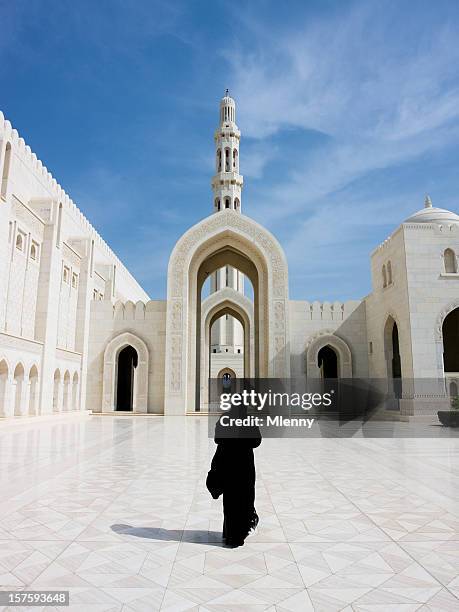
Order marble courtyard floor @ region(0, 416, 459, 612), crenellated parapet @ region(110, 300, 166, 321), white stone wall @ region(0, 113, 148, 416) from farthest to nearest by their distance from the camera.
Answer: crenellated parapet @ region(110, 300, 166, 321)
white stone wall @ region(0, 113, 148, 416)
marble courtyard floor @ region(0, 416, 459, 612)

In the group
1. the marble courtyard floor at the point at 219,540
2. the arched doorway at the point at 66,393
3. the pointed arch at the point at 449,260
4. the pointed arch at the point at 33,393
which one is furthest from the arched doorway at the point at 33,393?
the pointed arch at the point at 449,260

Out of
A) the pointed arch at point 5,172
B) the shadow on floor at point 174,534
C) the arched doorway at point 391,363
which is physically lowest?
the shadow on floor at point 174,534

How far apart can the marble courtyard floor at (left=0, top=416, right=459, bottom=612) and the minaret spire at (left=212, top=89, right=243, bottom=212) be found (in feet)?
84.2

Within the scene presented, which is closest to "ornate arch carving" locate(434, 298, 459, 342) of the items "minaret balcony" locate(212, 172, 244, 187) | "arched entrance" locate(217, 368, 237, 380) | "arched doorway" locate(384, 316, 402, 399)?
"arched doorway" locate(384, 316, 402, 399)

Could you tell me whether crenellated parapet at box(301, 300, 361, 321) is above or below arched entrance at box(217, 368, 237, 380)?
above

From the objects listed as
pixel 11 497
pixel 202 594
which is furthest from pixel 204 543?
pixel 11 497

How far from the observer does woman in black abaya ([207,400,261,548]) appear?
362cm

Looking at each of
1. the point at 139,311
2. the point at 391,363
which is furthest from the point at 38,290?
the point at 391,363

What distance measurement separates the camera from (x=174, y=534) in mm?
3705

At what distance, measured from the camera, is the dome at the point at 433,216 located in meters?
15.6

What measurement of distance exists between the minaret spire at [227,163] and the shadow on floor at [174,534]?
28.0 metres

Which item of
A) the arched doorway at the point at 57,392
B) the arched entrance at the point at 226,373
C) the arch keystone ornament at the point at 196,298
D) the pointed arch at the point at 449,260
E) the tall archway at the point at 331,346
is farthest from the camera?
the arched entrance at the point at 226,373

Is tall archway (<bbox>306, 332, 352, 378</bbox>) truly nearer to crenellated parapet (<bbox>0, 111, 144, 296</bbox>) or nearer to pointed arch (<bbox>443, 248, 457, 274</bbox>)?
pointed arch (<bbox>443, 248, 457, 274</bbox>)

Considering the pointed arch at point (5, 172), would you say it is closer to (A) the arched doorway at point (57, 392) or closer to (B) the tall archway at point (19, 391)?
(B) the tall archway at point (19, 391)
